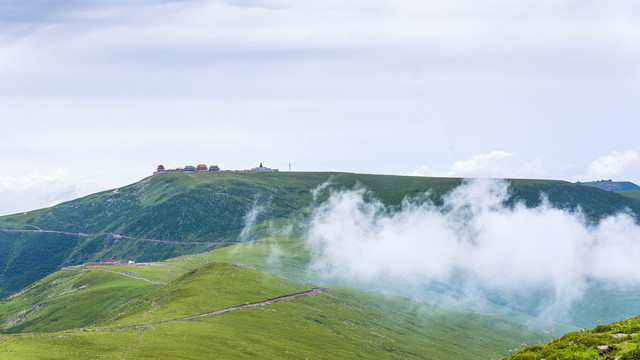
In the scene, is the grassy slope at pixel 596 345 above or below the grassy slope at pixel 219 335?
above

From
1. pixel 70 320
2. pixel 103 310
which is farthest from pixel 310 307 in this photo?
pixel 70 320

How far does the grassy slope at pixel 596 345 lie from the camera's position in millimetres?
39625

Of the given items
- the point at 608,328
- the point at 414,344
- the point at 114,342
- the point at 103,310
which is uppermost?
the point at 608,328

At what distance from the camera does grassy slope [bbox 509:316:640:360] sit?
1560 inches

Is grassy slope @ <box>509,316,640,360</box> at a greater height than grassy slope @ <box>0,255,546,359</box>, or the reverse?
grassy slope @ <box>509,316,640,360</box>

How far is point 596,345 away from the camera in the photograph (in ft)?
138

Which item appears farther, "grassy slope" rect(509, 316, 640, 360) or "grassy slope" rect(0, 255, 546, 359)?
"grassy slope" rect(0, 255, 546, 359)

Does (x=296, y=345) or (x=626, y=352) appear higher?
(x=626, y=352)

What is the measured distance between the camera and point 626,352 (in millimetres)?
38656

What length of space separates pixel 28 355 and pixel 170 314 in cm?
5726

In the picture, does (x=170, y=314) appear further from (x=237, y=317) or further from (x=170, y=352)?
(x=170, y=352)

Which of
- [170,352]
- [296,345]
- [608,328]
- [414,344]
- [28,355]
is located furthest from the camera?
[414,344]

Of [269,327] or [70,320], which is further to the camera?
[70,320]

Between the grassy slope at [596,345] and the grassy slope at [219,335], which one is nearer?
the grassy slope at [596,345]
